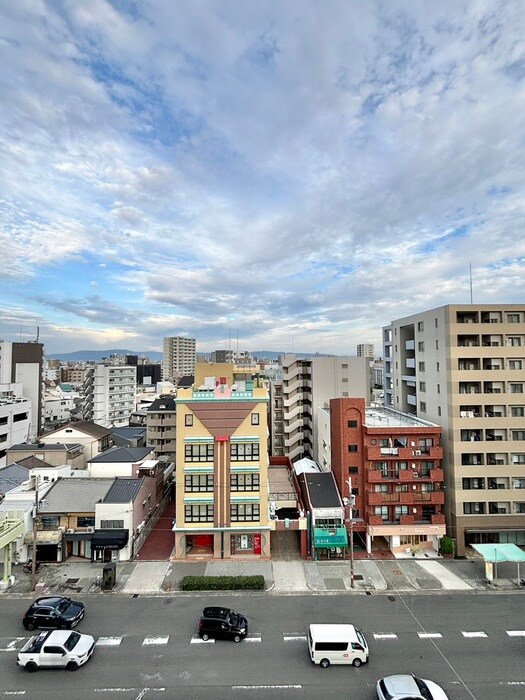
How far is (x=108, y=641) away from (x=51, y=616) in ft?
13.6

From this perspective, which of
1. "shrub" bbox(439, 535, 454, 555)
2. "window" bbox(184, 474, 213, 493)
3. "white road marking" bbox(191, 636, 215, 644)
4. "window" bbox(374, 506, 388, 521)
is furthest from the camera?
"window" bbox(374, 506, 388, 521)

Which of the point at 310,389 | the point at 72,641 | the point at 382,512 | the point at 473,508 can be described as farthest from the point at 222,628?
the point at 310,389

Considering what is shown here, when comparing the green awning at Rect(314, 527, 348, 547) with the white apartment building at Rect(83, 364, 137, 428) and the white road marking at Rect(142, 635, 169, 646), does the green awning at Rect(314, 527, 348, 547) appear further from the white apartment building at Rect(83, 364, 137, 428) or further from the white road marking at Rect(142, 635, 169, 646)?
the white apartment building at Rect(83, 364, 137, 428)

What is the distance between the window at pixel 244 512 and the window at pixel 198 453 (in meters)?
4.91

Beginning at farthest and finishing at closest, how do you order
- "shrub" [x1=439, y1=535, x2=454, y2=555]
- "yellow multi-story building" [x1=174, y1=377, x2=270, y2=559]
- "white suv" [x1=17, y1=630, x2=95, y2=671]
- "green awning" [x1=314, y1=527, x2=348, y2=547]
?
"yellow multi-story building" [x1=174, y1=377, x2=270, y2=559]
"shrub" [x1=439, y1=535, x2=454, y2=555]
"green awning" [x1=314, y1=527, x2=348, y2=547]
"white suv" [x1=17, y1=630, x2=95, y2=671]

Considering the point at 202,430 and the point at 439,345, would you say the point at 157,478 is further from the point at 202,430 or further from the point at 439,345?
the point at 439,345

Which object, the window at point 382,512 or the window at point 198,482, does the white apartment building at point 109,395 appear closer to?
the window at point 198,482

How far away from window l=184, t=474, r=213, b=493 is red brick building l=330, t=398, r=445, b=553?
12.8m

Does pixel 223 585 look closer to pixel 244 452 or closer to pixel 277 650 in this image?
pixel 277 650

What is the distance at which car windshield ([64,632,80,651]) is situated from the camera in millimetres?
20883

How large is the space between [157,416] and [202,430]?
81.7ft

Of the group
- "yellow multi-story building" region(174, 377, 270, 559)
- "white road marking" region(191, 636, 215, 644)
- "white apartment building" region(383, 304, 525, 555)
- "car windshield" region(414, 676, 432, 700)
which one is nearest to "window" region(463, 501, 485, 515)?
"white apartment building" region(383, 304, 525, 555)

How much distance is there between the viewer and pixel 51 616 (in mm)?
23969

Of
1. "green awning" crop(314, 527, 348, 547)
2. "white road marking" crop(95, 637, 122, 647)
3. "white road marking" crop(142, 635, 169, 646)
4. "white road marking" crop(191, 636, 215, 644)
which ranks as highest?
"green awning" crop(314, 527, 348, 547)
